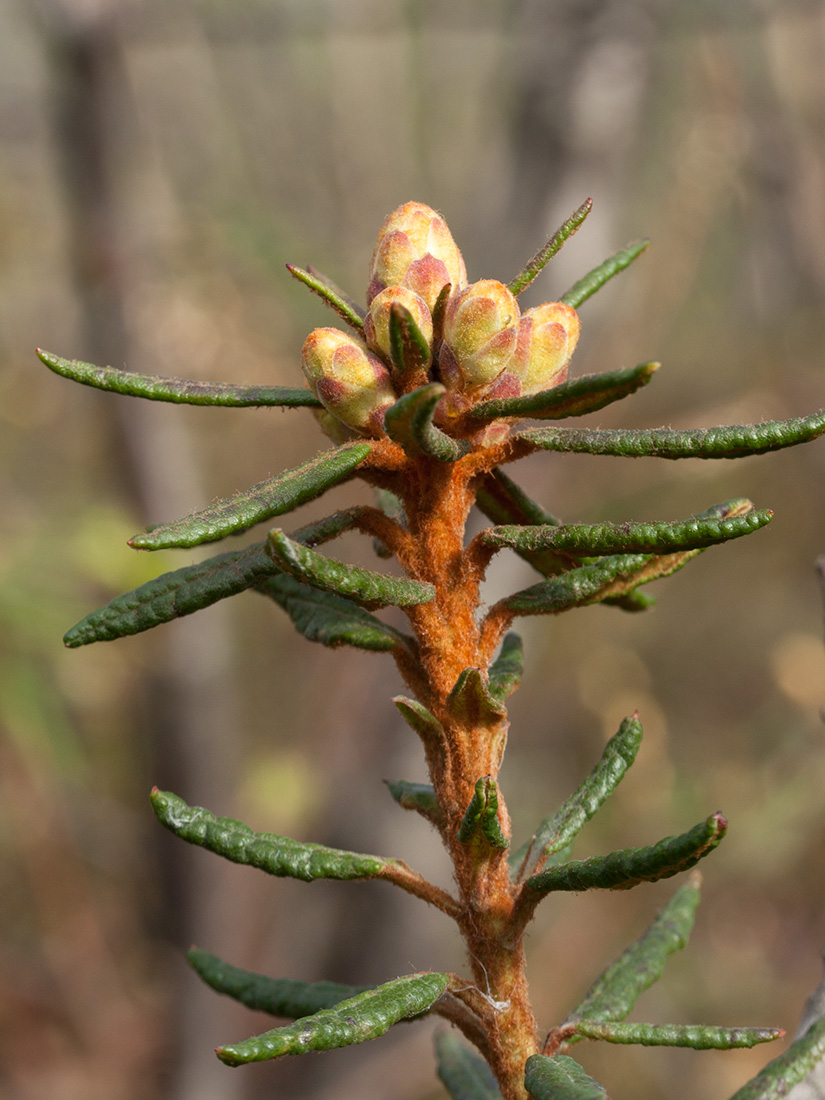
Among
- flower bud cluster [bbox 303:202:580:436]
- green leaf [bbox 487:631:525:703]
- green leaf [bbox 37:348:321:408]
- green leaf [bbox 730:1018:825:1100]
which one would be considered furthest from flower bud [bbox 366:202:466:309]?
green leaf [bbox 730:1018:825:1100]

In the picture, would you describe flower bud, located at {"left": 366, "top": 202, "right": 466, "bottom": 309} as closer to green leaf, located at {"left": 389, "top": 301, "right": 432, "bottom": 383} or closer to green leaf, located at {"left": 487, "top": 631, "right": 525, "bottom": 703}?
green leaf, located at {"left": 389, "top": 301, "right": 432, "bottom": 383}

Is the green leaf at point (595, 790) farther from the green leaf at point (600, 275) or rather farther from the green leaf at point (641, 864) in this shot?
the green leaf at point (600, 275)

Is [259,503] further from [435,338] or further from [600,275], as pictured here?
[600,275]

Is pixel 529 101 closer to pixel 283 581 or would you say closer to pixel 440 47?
pixel 283 581

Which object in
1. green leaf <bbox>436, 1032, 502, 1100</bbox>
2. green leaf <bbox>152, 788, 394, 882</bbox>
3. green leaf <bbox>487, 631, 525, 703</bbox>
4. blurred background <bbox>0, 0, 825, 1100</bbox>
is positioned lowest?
green leaf <bbox>436, 1032, 502, 1100</bbox>

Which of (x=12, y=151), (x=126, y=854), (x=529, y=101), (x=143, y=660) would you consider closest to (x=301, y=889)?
(x=126, y=854)

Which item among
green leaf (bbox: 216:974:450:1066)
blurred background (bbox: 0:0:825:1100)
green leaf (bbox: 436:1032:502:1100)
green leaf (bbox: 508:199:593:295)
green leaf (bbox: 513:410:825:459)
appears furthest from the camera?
blurred background (bbox: 0:0:825:1100)

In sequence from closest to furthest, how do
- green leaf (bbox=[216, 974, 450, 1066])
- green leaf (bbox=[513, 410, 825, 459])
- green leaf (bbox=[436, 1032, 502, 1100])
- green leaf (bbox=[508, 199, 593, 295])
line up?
1. green leaf (bbox=[216, 974, 450, 1066])
2. green leaf (bbox=[513, 410, 825, 459])
3. green leaf (bbox=[508, 199, 593, 295])
4. green leaf (bbox=[436, 1032, 502, 1100])

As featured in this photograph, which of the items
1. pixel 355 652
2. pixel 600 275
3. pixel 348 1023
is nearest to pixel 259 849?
pixel 348 1023
